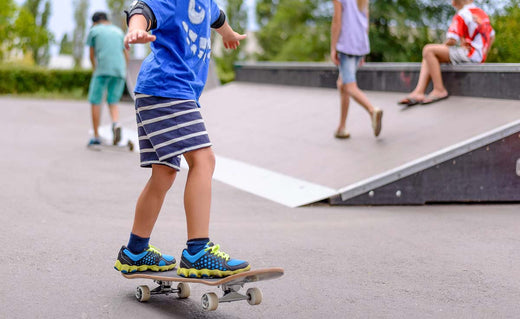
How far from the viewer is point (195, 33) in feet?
12.3

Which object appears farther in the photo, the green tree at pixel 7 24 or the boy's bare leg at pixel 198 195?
the green tree at pixel 7 24

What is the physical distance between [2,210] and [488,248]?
3947mm

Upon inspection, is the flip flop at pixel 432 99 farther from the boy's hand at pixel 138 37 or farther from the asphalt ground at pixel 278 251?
the boy's hand at pixel 138 37

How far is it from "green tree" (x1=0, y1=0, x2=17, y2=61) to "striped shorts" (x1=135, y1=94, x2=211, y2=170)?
125ft

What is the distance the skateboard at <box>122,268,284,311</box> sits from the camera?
10.7 ft

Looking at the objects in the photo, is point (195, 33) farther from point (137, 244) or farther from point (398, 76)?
point (398, 76)

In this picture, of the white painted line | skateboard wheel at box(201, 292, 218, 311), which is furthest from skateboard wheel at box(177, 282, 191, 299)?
the white painted line

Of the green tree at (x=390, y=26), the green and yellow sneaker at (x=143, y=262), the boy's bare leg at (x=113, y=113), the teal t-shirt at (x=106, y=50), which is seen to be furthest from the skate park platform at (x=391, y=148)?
the green tree at (x=390, y=26)

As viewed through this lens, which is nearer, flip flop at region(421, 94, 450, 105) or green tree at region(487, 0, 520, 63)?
flip flop at region(421, 94, 450, 105)

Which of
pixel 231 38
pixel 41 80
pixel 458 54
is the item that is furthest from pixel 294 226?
pixel 41 80

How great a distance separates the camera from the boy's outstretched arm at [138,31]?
3285mm

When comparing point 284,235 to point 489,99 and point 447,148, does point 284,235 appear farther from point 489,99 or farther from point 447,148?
point 489,99

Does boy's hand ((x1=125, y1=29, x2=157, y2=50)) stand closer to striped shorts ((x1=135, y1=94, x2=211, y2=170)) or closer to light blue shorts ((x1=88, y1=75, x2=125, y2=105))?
striped shorts ((x1=135, y1=94, x2=211, y2=170))

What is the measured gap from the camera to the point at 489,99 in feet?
26.8
